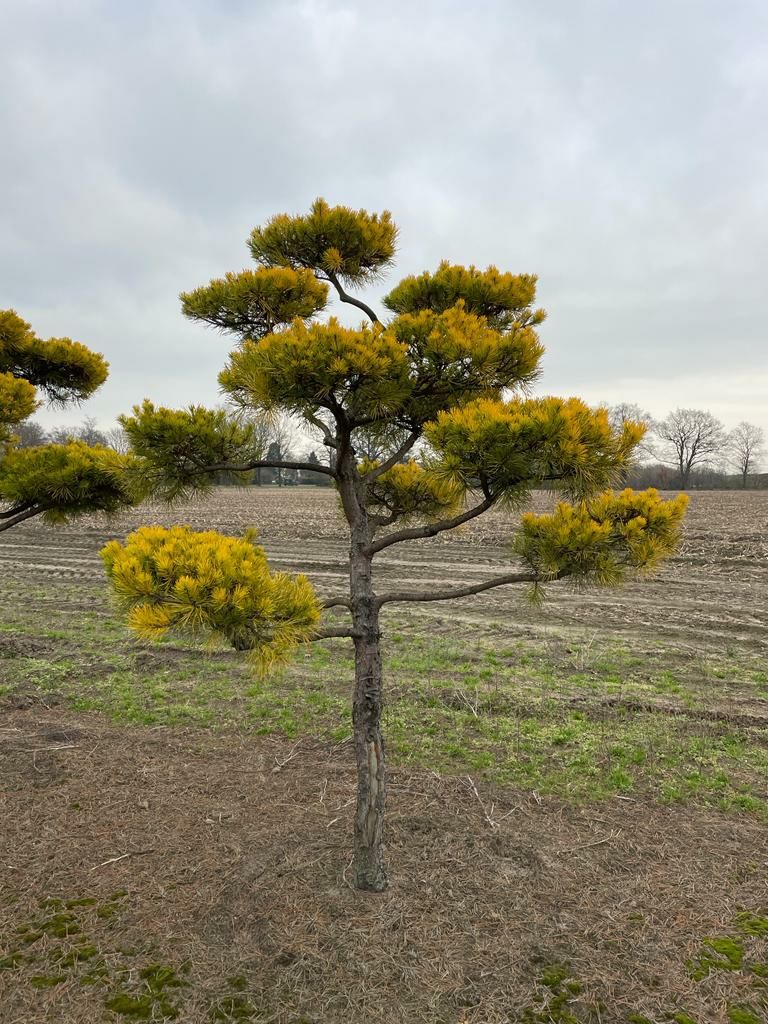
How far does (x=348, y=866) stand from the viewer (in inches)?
150

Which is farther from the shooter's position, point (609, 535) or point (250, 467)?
point (250, 467)

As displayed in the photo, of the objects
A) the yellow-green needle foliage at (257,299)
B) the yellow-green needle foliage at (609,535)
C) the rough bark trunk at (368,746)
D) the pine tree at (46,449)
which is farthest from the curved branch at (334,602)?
the pine tree at (46,449)

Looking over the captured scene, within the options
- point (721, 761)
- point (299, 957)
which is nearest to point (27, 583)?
point (299, 957)

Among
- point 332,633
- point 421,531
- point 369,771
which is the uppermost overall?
point 421,531

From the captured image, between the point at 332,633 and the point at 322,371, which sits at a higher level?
the point at 322,371

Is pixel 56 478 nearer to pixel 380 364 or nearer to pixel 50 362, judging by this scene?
pixel 50 362

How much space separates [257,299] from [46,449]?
3.43 metres

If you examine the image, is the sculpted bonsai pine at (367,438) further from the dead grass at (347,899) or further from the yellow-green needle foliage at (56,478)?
the yellow-green needle foliage at (56,478)

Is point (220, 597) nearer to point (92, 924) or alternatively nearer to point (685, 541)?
point (92, 924)

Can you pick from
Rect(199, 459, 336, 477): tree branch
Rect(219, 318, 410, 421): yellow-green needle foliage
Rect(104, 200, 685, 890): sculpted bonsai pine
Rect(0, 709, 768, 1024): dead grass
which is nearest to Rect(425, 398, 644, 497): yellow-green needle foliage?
Rect(104, 200, 685, 890): sculpted bonsai pine

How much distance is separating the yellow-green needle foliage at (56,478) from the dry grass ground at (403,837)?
7.42 ft

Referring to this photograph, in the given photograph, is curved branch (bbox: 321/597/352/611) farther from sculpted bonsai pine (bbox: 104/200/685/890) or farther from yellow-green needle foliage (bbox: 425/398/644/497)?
yellow-green needle foliage (bbox: 425/398/644/497)

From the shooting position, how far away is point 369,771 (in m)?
3.55

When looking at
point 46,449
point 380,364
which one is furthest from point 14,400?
point 380,364
